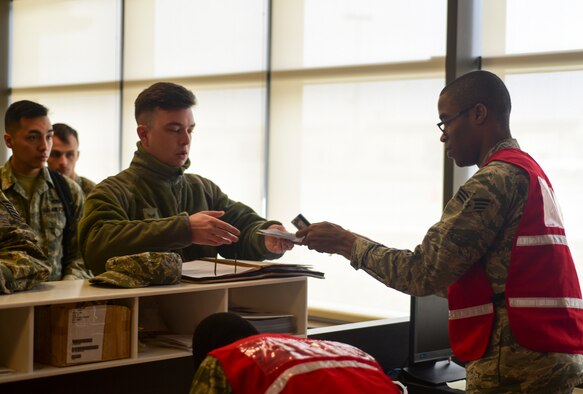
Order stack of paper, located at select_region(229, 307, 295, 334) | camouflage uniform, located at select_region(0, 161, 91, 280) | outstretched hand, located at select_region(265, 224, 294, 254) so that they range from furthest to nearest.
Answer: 1. camouflage uniform, located at select_region(0, 161, 91, 280)
2. outstretched hand, located at select_region(265, 224, 294, 254)
3. stack of paper, located at select_region(229, 307, 295, 334)

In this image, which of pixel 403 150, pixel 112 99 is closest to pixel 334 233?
pixel 403 150

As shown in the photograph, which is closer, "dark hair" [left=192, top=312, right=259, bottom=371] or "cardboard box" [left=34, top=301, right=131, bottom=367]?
"dark hair" [left=192, top=312, right=259, bottom=371]

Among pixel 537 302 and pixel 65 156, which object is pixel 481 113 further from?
pixel 65 156

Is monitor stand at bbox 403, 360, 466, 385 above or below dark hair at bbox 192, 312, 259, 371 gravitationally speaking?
below

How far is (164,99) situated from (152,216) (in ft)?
1.44

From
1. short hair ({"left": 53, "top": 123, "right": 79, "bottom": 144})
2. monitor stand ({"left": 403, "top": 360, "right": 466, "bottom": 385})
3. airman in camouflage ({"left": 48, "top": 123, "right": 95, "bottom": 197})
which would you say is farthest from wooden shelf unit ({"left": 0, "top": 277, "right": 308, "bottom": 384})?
short hair ({"left": 53, "top": 123, "right": 79, "bottom": 144})

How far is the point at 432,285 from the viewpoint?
2326 millimetres

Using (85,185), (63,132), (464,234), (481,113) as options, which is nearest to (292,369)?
(464,234)

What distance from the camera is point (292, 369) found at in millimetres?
Result: 1295

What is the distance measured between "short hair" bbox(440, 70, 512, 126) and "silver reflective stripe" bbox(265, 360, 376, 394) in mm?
1256

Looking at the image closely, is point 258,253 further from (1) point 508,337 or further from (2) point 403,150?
(2) point 403,150

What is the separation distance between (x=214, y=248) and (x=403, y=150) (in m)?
2.56

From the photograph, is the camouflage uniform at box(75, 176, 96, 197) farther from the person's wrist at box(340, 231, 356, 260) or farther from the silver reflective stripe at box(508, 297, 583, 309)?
the silver reflective stripe at box(508, 297, 583, 309)

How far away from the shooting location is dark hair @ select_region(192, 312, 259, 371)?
4.68ft
